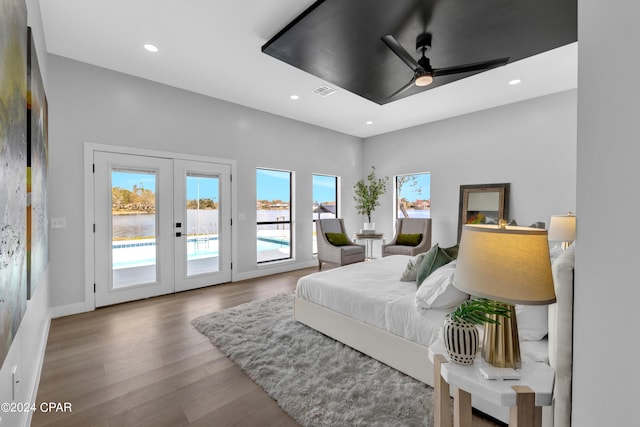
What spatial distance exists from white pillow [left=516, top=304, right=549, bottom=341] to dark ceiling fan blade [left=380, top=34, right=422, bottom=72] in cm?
220

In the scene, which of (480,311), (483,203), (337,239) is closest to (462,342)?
(480,311)

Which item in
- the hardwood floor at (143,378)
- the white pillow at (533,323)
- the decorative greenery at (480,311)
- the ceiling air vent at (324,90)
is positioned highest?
the ceiling air vent at (324,90)

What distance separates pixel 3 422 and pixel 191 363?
4.11 ft

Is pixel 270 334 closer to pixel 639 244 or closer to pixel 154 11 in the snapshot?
pixel 639 244

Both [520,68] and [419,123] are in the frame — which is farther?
[419,123]

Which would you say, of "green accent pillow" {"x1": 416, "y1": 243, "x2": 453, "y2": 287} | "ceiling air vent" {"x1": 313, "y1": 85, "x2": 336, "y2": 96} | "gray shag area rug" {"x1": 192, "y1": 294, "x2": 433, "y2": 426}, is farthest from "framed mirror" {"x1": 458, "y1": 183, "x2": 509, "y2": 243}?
"gray shag area rug" {"x1": 192, "y1": 294, "x2": 433, "y2": 426}

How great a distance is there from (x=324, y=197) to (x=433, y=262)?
4.43 metres

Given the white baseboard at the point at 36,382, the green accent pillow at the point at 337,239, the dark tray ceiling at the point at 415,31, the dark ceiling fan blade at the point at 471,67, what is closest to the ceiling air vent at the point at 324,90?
the dark tray ceiling at the point at 415,31

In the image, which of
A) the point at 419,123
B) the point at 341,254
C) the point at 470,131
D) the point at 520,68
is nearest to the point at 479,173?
the point at 470,131

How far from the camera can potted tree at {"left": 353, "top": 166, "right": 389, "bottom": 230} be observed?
6457 millimetres

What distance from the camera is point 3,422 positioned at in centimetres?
112

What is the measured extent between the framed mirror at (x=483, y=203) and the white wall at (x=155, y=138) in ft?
9.77

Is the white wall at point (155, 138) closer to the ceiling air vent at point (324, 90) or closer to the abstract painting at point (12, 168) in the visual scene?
the ceiling air vent at point (324, 90)

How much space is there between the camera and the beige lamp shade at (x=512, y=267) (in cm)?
101
